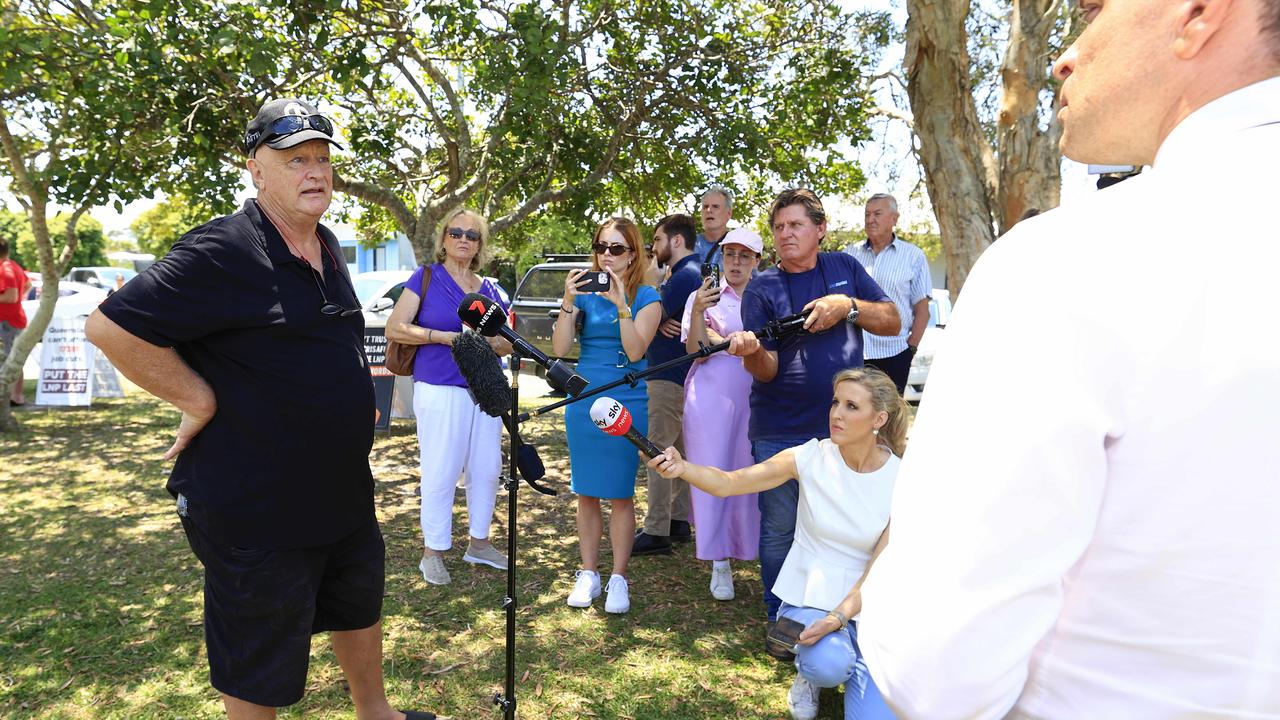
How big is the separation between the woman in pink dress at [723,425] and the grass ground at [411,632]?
1.02ft

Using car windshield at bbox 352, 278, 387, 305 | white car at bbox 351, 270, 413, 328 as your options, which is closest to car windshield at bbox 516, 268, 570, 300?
white car at bbox 351, 270, 413, 328

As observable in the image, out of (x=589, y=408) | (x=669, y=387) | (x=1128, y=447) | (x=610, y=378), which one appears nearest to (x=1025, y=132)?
(x=669, y=387)

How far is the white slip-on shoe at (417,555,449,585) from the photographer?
4637 millimetres

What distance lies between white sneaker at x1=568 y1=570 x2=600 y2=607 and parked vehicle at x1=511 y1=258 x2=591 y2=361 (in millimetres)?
7239

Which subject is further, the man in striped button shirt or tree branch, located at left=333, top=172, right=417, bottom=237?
tree branch, located at left=333, top=172, right=417, bottom=237

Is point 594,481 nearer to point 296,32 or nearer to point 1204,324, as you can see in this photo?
point 1204,324

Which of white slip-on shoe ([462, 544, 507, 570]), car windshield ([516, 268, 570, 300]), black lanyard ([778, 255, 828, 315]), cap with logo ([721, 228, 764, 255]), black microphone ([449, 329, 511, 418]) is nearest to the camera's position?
black microphone ([449, 329, 511, 418])

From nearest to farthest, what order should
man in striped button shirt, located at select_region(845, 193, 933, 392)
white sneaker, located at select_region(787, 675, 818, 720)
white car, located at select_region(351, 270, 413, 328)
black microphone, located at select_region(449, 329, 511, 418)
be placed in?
black microphone, located at select_region(449, 329, 511, 418), white sneaker, located at select_region(787, 675, 818, 720), man in striped button shirt, located at select_region(845, 193, 933, 392), white car, located at select_region(351, 270, 413, 328)

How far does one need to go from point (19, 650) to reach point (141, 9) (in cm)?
432

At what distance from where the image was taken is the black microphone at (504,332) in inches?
96.7

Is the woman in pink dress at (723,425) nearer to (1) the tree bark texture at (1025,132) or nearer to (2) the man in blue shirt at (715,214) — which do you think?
(2) the man in blue shirt at (715,214)

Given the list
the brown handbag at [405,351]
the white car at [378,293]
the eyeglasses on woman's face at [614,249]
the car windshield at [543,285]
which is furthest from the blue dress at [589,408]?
the car windshield at [543,285]

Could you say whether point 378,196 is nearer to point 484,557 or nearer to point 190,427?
point 484,557

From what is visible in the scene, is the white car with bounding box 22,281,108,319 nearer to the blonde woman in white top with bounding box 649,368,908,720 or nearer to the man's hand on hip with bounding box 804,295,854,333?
the man's hand on hip with bounding box 804,295,854,333
